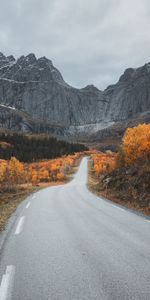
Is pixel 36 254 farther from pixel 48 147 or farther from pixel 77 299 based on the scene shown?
pixel 48 147

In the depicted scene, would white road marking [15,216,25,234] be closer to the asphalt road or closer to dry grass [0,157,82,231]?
the asphalt road

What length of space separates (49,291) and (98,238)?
4197 millimetres

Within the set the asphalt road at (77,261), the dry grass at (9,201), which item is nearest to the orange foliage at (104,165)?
the dry grass at (9,201)

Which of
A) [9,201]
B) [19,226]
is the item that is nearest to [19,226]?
[19,226]

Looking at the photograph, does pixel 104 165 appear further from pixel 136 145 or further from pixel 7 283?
pixel 7 283

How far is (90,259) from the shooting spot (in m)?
7.11

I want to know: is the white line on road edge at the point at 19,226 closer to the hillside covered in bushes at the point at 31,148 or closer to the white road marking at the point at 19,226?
the white road marking at the point at 19,226

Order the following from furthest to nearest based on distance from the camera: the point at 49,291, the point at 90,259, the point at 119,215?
1. the point at 119,215
2. the point at 90,259
3. the point at 49,291

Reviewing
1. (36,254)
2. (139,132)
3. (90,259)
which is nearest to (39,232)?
(36,254)

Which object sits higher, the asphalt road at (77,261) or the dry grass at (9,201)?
the asphalt road at (77,261)

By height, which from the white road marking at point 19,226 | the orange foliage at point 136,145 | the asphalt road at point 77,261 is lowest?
the white road marking at point 19,226

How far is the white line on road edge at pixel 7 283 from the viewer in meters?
5.15

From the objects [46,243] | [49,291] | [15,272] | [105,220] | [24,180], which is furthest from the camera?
[24,180]

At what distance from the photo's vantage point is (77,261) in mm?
6992
